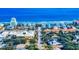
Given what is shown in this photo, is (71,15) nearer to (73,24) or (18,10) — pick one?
(73,24)

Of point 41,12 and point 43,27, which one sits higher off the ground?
point 41,12

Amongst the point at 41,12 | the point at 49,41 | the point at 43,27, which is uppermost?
the point at 41,12

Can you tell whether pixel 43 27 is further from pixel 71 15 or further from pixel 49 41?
pixel 71 15

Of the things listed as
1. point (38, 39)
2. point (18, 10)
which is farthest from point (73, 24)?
point (18, 10)
